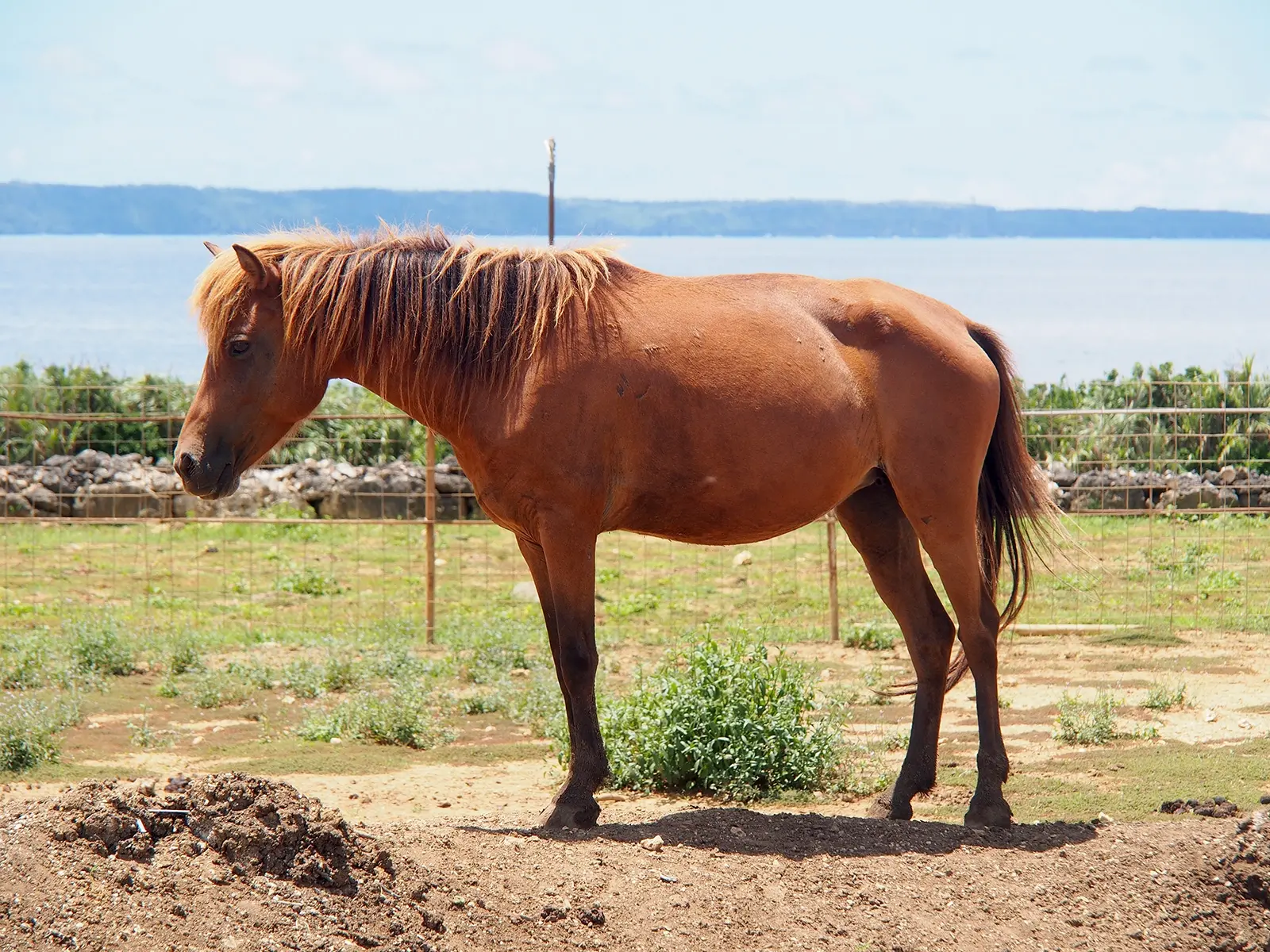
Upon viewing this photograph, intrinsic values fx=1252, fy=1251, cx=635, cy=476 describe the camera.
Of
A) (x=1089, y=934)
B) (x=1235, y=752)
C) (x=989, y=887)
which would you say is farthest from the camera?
(x=1235, y=752)

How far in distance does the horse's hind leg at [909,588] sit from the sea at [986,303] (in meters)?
1.67

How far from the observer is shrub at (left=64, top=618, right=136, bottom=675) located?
8.82 metres

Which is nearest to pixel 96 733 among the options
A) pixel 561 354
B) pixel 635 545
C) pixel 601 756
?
pixel 601 756

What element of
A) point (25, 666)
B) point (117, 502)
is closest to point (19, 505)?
point (117, 502)

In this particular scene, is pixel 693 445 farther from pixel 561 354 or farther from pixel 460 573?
pixel 460 573

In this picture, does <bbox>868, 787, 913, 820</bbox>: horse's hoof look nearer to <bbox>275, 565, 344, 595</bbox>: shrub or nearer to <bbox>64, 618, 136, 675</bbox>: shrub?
<bbox>64, 618, 136, 675</bbox>: shrub

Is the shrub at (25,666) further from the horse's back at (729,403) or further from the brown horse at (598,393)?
the horse's back at (729,403)

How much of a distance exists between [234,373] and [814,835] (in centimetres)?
297

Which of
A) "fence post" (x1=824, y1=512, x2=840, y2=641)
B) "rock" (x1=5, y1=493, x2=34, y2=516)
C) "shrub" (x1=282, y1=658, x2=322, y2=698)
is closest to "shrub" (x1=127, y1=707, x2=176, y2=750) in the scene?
"shrub" (x1=282, y1=658, x2=322, y2=698)

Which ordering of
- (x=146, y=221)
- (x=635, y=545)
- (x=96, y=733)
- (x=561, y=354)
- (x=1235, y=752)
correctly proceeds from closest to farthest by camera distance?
(x=561, y=354) → (x=1235, y=752) → (x=96, y=733) → (x=635, y=545) → (x=146, y=221)

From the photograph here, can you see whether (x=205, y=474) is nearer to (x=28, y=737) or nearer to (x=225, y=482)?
(x=225, y=482)

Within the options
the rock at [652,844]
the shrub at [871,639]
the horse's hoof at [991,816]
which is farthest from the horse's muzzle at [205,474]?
the shrub at [871,639]

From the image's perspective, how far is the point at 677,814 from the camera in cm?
528

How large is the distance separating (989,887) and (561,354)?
8.38 feet
